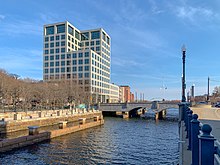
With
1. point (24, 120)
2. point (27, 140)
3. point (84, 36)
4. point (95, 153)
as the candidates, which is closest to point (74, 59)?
point (84, 36)

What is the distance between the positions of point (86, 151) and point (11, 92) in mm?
34121

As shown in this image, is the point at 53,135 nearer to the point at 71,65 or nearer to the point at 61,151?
the point at 61,151

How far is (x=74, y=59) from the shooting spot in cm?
10312

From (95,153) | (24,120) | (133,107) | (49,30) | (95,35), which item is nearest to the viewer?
(95,153)

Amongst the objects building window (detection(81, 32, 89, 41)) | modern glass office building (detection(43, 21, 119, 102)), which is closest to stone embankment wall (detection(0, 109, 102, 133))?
modern glass office building (detection(43, 21, 119, 102))

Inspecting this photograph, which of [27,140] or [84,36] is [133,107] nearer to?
[27,140]

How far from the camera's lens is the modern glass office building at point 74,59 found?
3963 inches

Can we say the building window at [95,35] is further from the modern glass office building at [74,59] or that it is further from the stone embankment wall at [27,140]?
the stone embankment wall at [27,140]

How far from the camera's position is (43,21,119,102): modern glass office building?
101 meters

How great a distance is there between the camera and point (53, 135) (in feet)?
92.9

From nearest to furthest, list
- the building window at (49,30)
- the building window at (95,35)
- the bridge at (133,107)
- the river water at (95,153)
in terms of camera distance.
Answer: the river water at (95,153) → the bridge at (133,107) → the building window at (49,30) → the building window at (95,35)

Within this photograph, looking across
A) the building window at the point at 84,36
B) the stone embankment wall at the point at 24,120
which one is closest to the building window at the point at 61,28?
the building window at the point at 84,36

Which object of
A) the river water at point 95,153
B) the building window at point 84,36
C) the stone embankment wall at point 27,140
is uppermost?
the building window at point 84,36

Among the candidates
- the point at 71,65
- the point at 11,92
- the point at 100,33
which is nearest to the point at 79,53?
the point at 71,65
